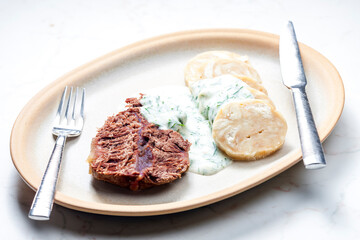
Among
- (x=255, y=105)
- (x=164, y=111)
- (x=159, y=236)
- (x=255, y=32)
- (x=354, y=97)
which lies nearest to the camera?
(x=159, y=236)

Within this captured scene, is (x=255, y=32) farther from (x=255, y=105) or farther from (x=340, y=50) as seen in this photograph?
(x=255, y=105)

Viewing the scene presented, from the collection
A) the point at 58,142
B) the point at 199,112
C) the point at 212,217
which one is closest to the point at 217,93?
the point at 199,112

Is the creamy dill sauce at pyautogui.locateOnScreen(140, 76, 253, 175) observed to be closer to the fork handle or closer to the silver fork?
the silver fork

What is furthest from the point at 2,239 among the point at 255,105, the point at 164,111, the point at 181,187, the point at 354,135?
the point at 354,135

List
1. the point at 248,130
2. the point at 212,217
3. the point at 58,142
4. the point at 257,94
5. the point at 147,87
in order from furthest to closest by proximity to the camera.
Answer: the point at 147,87
the point at 257,94
the point at 58,142
the point at 248,130
the point at 212,217

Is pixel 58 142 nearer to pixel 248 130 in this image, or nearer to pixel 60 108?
pixel 60 108

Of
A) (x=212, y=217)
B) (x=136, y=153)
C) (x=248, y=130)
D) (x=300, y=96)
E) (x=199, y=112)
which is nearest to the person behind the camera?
(x=212, y=217)

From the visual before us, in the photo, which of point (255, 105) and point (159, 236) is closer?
point (159, 236)
